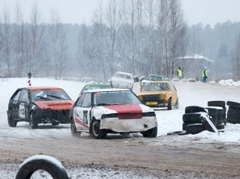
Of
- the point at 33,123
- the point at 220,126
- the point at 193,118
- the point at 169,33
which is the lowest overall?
the point at 33,123

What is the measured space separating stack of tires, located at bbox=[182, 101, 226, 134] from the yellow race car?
11.3m

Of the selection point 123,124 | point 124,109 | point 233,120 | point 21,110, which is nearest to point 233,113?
point 233,120

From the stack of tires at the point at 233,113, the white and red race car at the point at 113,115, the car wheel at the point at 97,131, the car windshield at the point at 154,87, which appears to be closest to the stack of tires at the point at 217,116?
the stack of tires at the point at 233,113

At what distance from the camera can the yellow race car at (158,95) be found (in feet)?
91.6

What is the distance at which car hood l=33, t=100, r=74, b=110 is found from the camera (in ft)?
64.0

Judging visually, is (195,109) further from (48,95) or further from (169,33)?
(169,33)

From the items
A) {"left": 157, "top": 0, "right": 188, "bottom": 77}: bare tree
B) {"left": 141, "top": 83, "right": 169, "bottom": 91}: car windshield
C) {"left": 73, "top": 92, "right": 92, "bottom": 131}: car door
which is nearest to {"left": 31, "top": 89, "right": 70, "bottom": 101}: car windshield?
{"left": 73, "top": 92, "right": 92, "bottom": 131}: car door

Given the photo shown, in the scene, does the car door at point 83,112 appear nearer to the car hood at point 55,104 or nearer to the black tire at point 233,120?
the car hood at point 55,104

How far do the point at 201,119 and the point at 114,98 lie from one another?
2.70 metres

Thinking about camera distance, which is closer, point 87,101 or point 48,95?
point 87,101

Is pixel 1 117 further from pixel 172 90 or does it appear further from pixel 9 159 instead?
pixel 9 159

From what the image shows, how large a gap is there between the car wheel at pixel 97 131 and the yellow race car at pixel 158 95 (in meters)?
12.2

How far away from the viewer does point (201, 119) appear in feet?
50.0

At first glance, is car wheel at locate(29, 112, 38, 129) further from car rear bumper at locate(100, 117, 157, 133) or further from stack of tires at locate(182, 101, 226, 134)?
stack of tires at locate(182, 101, 226, 134)
